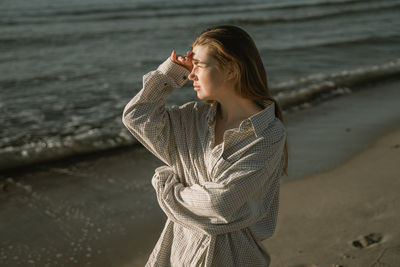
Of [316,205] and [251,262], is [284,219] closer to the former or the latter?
[316,205]

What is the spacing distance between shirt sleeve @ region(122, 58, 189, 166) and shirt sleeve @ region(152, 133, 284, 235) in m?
0.20

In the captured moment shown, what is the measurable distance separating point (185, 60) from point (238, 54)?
0.85ft

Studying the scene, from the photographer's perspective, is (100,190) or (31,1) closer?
(100,190)

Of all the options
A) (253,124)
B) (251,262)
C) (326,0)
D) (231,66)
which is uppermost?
(231,66)

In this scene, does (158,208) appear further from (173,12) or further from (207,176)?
(173,12)

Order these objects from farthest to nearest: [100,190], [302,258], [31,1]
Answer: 1. [31,1]
2. [100,190]
3. [302,258]

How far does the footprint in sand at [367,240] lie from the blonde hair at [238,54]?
6.36 ft

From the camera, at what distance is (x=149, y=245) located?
4.00 metres

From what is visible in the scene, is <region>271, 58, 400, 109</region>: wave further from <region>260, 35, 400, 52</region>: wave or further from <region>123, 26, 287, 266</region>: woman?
<region>123, 26, 287, 266</region>: woman

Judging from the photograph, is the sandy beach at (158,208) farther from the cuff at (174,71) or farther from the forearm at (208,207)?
the cuff at (174,71)

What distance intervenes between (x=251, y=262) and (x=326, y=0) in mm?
21118

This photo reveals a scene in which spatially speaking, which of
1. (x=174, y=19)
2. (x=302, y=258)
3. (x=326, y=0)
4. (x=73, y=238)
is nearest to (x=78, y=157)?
(x=73, y=238)

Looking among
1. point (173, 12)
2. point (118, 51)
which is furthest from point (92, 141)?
point (173, 12)

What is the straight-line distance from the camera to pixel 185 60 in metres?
2.31
